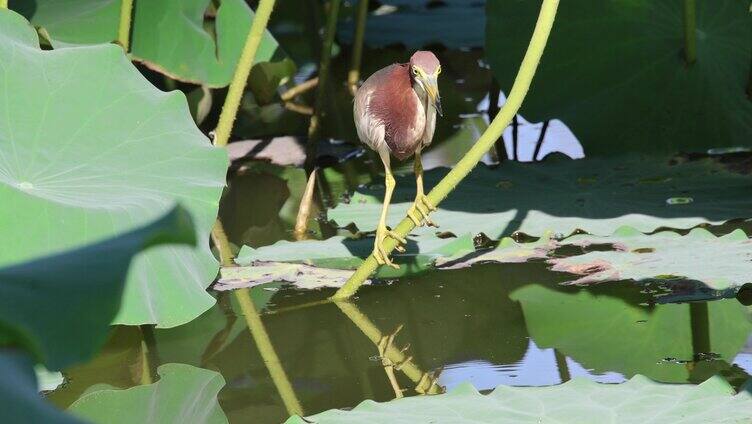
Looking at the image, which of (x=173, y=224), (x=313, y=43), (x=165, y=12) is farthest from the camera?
(x=313, y=43)

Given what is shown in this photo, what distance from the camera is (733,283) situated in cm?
233

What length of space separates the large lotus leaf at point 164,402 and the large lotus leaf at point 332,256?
419 millimetres

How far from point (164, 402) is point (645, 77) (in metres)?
2.05

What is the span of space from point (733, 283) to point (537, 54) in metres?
0.56

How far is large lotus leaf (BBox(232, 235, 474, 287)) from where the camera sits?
8.68 ft

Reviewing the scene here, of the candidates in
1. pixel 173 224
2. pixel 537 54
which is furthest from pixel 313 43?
pixel 173 224

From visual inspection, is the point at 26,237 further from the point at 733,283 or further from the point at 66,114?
the point at 733,283

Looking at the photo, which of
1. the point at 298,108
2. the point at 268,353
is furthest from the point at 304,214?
the point at 298,108

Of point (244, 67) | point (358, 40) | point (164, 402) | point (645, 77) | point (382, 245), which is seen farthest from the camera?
point (358, 40)

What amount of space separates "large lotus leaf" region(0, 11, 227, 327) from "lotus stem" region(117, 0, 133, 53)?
833 mm

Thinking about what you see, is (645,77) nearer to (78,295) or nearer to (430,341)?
(430,341)

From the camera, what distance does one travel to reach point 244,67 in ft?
9.77

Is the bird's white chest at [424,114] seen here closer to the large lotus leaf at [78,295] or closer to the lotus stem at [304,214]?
the lotus stem at [304,214]

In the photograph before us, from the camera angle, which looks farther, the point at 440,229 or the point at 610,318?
the point at 440,229
